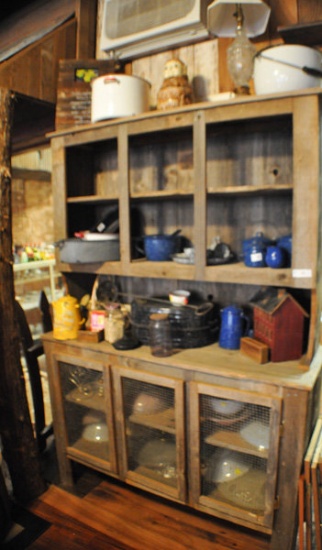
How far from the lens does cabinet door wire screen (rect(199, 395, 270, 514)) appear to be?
1482 millimetres

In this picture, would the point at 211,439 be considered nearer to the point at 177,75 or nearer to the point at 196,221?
the point at 196,221

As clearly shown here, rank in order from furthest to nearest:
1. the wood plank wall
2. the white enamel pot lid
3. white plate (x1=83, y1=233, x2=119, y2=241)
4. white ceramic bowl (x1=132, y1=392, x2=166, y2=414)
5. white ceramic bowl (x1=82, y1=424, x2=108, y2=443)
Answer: white ceramic bowl (x1=82, y1=424, x2=108, y2=443) → white plate (x1=83, y1=233, x2=119, y2=241) → white ceramic bowl (x1=132, y1=392, x2=166, y2=414) → the wood plank wall → the white enamel pot lid

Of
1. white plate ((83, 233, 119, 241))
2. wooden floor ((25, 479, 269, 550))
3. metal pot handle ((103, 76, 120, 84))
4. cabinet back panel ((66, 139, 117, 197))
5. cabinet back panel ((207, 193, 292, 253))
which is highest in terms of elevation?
metal pot handle ((103, 76, 120, 84))

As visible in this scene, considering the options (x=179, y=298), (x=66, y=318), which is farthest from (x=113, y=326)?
(x=179, y=298)

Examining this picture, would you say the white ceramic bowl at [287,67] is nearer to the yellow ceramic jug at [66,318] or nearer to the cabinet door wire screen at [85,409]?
the yellow ceramic jug at [66,318]

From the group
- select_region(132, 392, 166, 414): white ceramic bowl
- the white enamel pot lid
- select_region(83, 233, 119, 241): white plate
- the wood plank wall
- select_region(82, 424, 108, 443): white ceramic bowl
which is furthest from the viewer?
select_region(82, 424, 108, 443): white ceramic bowl

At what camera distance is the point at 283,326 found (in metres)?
1.51

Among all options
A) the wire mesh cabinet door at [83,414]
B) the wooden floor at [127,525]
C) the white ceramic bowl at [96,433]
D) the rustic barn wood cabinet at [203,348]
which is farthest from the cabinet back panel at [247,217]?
the wooden floor at [127,525]

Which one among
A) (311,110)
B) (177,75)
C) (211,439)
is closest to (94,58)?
(177,75)

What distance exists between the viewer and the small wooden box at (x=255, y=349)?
4.99ft

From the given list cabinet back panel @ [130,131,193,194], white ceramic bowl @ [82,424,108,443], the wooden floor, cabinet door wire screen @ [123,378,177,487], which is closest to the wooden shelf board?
cabinet back panel @ [130,131,193,194]

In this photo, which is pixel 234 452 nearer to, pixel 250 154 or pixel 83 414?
pixel 83 414

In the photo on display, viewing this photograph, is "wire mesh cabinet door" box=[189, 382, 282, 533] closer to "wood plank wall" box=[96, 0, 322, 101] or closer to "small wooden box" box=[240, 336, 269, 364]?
"small wooden box" box=[240, 336, 269, 364]

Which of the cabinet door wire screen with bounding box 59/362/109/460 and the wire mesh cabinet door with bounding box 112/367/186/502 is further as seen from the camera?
the cabinet door wire screen with bounding box 59/362/109/460
